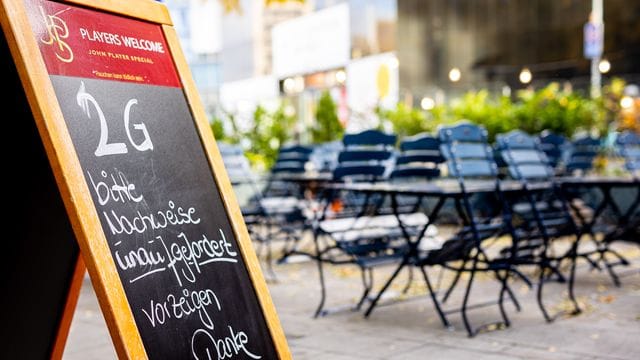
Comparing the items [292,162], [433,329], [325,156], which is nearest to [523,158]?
[433,329]

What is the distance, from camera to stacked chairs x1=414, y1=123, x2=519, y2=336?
566cm

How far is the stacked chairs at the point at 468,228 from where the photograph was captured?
18.6ft

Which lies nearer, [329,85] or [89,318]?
[89,318]

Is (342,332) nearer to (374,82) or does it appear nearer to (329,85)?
(374,82)

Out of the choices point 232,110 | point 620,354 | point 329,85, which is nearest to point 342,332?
point 620,354

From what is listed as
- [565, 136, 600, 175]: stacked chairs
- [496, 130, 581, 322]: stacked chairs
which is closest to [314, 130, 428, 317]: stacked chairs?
[496, 130, 581, 322]: stacked chairs

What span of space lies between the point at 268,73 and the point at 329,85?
13180mm

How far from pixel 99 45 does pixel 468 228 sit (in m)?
3.32

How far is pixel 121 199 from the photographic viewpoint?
9.87 ft

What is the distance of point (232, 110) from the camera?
53.4ft

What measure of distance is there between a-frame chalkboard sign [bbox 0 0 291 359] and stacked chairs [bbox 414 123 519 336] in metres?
2.35

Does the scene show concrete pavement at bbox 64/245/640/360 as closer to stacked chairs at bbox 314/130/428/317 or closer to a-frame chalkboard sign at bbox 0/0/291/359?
stacked chairs at bbox 314/130/428/317

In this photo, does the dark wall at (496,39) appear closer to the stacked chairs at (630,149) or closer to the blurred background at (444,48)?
the blurred background at (444,48)

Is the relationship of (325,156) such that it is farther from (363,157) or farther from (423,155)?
(363,157)
